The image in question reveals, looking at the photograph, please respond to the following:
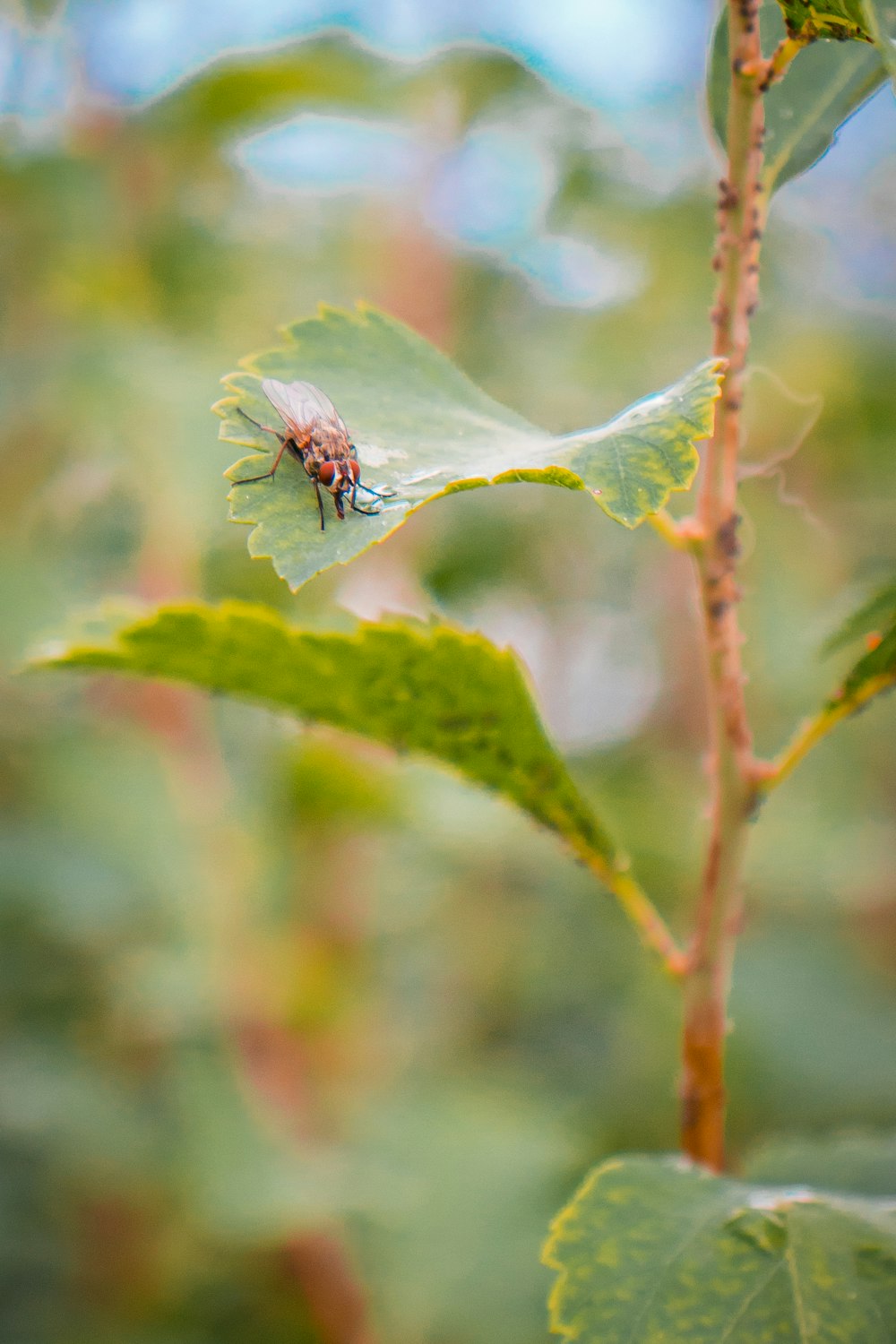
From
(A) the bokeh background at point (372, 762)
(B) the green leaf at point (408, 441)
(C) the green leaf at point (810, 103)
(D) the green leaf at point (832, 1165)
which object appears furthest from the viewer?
(A) the bokeh background at point (372, 762)

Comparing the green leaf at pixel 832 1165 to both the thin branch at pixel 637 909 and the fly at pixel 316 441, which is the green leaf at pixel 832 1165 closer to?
the thin branch at pixel 637 909

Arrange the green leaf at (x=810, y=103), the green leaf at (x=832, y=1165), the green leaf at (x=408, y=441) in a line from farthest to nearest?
the green leaf at (x=832, y=1165) < the green leaf at (x=810, y=103) < the green leaf at (x=408, y=441)

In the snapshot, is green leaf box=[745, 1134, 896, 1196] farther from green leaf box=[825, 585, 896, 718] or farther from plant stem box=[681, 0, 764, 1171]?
green leaf box=[825, 585, 896, 718]

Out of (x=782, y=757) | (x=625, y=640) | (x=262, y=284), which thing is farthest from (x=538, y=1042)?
(x=782, y=757)

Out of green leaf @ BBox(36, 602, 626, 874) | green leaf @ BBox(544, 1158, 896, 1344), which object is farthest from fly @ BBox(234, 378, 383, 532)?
green leaf @ BBox(544, 1158, 896, 1344)

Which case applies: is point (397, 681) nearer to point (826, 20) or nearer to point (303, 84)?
point (826, 20)

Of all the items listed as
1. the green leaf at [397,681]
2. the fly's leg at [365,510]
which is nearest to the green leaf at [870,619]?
the green leaf at [397,681]

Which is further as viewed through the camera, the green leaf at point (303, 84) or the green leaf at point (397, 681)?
the green leaf at point (303, 84)
